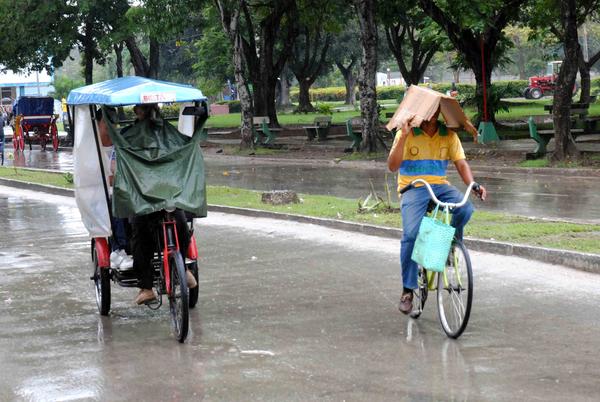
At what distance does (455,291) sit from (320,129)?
29.3 metres

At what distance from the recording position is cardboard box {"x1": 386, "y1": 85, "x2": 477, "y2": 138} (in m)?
8.09

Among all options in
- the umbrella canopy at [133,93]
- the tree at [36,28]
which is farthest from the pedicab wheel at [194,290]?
the tree at [36,28]

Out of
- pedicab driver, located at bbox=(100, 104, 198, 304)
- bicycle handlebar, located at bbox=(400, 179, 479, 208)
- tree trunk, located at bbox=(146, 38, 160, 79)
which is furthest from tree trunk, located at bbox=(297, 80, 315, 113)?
bicycle handlebar, located at bbox=(400, 179, 479, 208)

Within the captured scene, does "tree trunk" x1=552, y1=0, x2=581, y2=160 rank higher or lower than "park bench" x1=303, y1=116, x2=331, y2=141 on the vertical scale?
higher

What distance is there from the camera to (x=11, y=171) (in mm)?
28672

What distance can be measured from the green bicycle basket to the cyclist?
0.99 feet

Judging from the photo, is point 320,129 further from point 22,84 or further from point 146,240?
point 22,84

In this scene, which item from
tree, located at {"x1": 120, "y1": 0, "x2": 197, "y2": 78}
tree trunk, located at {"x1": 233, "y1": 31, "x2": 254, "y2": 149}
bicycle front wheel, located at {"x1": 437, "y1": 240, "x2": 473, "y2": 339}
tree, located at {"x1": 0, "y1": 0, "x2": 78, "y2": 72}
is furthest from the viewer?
tree, located at {"x1": 0, "y1": 0, "x2": 78, "y2": 72}

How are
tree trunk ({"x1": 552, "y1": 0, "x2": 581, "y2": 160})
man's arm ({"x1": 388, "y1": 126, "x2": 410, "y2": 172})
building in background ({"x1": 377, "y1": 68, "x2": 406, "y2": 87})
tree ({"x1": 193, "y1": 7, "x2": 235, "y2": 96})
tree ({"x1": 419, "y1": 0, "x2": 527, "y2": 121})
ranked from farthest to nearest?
1. building in background ({"x1": 377, "y1": 68, "x2": 406, "y2": 87})
2. tree ({"x1": 193, "y1": 7, "x2": 235, "y2": 96})
3. tree ({"x1": 419, "y1": 0, "x2": 527, "y2": 121})
4. tree trunk ({"x1": 552, "y1": 0, "x2": 581, "y2": 160})
5. man's arm ({"x1": 388, "y1": 126, "x2": 410, "y2": 172})

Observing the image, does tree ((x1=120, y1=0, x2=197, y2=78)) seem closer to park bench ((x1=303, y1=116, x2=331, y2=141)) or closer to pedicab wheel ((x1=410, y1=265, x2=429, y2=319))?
park bench ((x1=303, y1=116, x2=331, y2=141))

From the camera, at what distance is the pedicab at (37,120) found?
43.6 m

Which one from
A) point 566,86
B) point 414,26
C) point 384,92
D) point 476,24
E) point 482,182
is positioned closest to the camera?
point 482,182

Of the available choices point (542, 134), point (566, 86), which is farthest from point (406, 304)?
point (542, 134)

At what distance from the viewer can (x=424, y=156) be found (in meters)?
8.38
